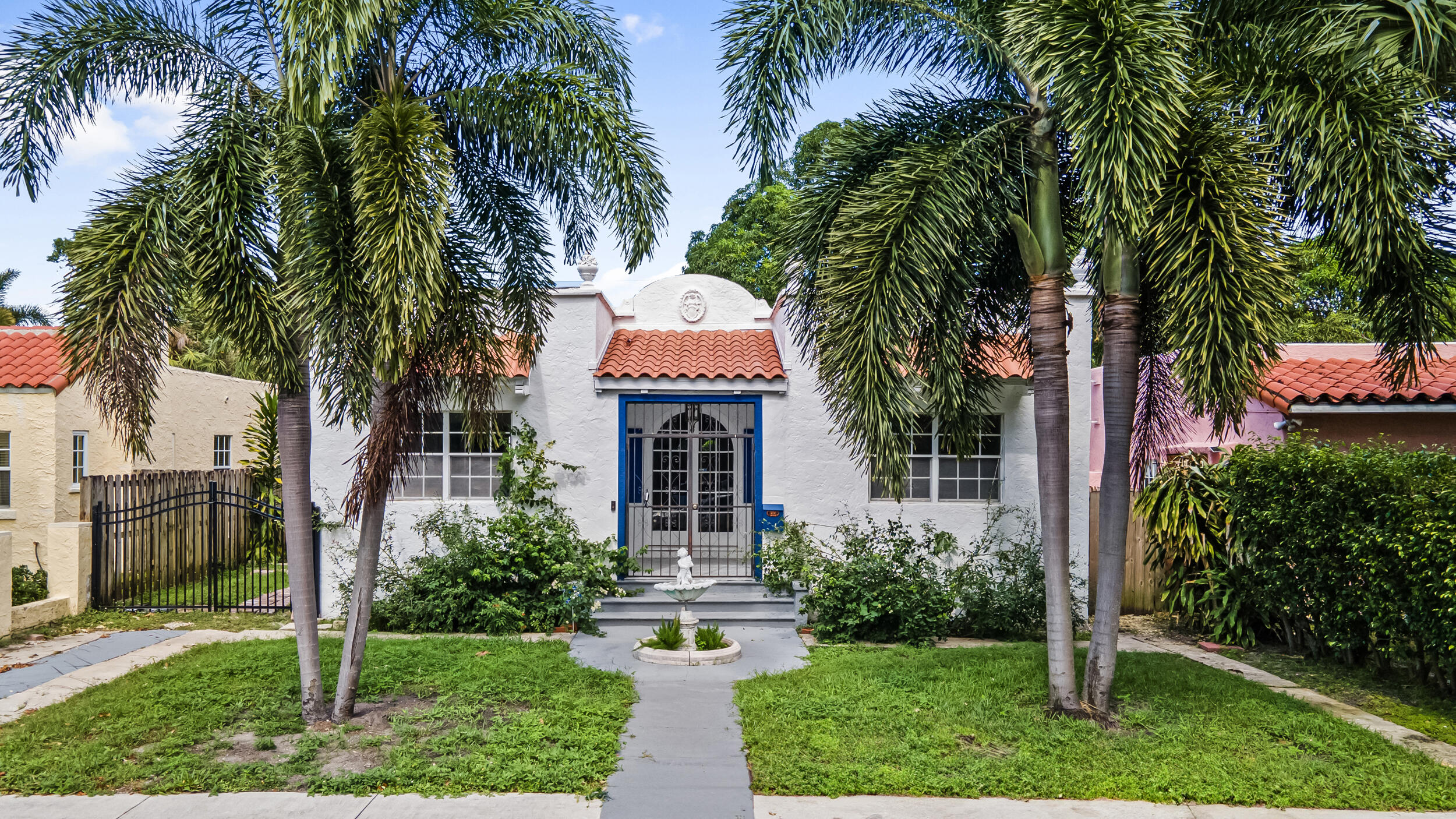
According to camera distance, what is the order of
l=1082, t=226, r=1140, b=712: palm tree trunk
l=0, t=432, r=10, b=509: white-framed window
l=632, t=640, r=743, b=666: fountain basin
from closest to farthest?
1. l=1082, t=226, r=1140, b=712: palm tree trunk
2. l=632, t=640, r=743, b=666: fountain basin
3. l=0, t=432, r=10, b=509: white-framed window

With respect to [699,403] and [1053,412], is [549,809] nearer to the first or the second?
[1053,412]

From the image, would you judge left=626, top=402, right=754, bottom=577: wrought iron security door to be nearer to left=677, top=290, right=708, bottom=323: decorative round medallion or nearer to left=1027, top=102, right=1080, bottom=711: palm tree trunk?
left=677, top=290, right=708, bottom=323: decorative round medallion

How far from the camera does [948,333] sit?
21.7 ft

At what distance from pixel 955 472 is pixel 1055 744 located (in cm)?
498

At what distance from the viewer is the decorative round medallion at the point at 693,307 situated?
12.6 metres

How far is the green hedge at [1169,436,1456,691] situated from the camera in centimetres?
663

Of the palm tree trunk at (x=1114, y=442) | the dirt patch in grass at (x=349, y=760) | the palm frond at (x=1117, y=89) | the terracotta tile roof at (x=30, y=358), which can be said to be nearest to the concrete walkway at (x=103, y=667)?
the dirt patch in grass at (x=349, y=760)

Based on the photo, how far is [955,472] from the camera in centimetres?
1068

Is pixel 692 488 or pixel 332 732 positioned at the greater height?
pixel 692 488

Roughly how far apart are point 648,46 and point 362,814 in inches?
238

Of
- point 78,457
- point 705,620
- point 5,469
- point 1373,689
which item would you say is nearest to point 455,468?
point 705,620

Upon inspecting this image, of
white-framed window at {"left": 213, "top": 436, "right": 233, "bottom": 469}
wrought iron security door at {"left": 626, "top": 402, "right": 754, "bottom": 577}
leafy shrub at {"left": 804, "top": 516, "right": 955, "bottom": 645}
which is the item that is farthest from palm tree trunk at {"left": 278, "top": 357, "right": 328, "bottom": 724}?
white-framed window at {"left": 213, "top": 436, "right": 233, "bottom": 469}

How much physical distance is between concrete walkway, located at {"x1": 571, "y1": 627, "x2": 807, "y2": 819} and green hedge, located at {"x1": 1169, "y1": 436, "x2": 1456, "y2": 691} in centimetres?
491

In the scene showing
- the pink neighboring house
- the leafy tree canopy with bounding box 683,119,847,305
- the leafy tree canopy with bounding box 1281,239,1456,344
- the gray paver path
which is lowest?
the gray paver path
